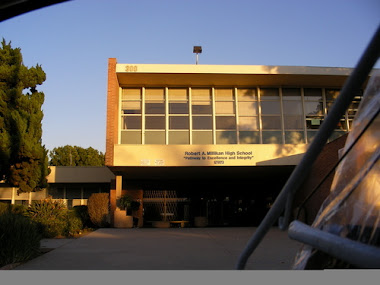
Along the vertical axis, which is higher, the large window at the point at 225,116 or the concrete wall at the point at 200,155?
the large window at the point at 225,116

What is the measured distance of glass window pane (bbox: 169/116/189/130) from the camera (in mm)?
21625

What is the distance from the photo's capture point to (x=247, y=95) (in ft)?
72.9

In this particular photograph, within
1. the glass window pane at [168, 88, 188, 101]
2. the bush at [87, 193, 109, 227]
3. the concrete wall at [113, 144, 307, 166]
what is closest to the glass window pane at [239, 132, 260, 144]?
the concrete wall at [113, 144, 307, 166]

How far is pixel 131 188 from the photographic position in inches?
1003

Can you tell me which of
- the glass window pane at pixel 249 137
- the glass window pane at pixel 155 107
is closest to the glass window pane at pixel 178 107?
the glass window pane at pixel 155 107

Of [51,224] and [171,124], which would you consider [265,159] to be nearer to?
[171,124]

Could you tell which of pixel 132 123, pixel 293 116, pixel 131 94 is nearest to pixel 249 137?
pixel 293 116

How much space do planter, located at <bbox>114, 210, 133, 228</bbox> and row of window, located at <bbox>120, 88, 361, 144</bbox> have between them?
12.5 feet

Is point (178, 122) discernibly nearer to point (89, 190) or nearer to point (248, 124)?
point (248, 124)

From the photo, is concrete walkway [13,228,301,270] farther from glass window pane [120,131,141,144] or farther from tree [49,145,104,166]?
tree [49,145,104,166]

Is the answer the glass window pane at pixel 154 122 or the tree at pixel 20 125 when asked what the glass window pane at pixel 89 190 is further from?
the glass window pane at pixel 154 122

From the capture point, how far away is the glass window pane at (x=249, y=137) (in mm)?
21500

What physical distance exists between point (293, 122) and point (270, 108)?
59.4 inches

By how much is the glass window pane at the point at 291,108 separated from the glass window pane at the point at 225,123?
3032mm
